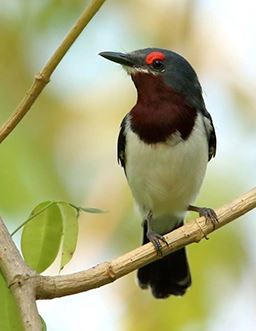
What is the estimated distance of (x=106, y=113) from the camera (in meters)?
5.79

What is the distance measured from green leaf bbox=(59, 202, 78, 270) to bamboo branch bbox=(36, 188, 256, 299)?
0.08 meters

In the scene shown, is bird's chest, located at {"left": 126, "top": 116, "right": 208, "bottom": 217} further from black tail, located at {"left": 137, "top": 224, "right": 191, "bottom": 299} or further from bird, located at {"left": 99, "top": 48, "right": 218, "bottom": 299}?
black tail, located at {"left": 137, "top": 224, "right": 191, "bottom": 299}

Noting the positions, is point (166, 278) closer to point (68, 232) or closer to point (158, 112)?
point (158, 112)

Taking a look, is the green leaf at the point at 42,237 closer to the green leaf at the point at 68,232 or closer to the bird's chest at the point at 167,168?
the green leaf at the point at 68,232

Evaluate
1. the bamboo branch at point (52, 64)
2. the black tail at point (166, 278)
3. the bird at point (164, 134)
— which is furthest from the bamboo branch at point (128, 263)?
the black tail at point (166, 278)

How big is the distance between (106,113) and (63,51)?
2974mm

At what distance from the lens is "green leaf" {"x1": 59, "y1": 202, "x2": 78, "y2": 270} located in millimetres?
A: 2834

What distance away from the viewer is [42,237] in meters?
2.83

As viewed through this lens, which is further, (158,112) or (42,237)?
(158,112)

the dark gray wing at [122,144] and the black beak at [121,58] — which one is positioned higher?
the black beak at [121,58]

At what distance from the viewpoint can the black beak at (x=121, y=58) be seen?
4248 mm

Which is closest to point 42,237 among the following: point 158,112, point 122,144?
point 158,112

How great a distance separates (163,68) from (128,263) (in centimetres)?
189

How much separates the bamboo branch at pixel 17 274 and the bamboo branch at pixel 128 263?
71mm
